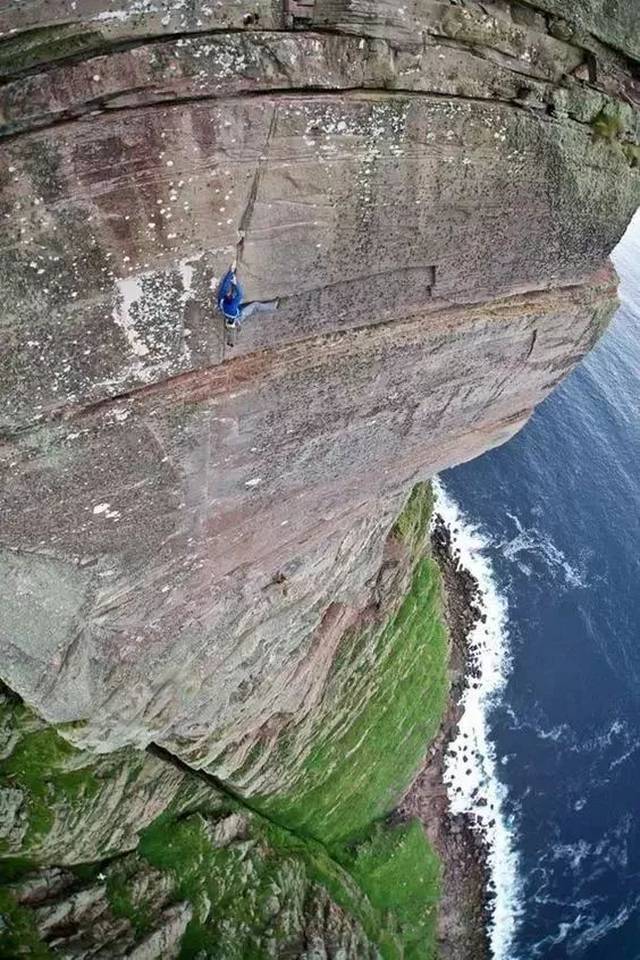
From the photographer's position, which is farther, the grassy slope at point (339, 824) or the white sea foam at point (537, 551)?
the white sea foam at point (537, 551)

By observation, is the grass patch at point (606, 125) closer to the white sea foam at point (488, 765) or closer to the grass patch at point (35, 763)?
the grass patch at point (35, 763)

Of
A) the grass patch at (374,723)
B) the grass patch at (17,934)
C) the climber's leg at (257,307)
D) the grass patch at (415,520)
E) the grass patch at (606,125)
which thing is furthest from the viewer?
the grass patch at (415,520)

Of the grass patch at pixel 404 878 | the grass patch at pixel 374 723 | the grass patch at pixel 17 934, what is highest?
the grass patch at pixel 374 723

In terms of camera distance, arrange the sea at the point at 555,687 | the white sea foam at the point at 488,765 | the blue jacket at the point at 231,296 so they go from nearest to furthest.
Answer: the blue jacket at the point at 231,296, the white sea foam at the point at 488,765, the sea at the point at 555,687

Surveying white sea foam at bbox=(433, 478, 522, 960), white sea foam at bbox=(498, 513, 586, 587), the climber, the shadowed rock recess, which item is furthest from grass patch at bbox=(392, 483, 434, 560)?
the climber

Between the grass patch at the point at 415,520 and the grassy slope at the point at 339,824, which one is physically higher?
the grass patch at the point at 415,520

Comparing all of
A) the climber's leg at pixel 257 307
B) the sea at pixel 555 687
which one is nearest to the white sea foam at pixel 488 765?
the sea at pixel 555 687

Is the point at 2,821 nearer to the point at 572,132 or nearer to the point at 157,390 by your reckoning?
the point at 157,390
